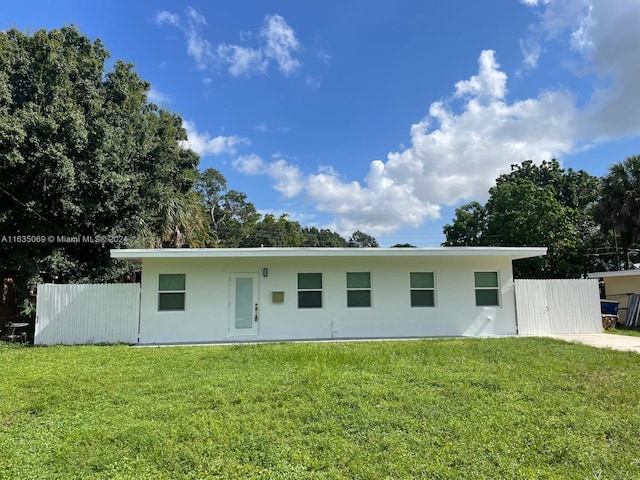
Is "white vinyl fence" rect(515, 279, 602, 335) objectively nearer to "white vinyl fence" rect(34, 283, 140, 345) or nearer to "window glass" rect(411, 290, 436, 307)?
"window glass" rect(411, 290, 436, 307)

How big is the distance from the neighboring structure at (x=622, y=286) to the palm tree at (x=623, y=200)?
3358mm

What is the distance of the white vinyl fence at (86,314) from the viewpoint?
1083 centimetres

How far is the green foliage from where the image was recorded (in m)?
23.7

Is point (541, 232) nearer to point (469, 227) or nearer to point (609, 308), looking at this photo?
point (469, 227)

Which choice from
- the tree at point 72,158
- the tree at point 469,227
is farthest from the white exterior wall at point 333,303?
the tree at point 469,227

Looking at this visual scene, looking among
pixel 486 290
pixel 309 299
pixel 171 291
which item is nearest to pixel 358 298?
pixel 309 299

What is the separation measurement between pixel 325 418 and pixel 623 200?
72.5 ft

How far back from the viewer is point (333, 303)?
11734mm

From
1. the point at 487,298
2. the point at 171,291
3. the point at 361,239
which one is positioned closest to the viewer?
the point at 171,291

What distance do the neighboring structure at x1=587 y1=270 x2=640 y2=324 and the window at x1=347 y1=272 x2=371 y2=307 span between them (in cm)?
1224

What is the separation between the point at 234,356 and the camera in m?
8.23

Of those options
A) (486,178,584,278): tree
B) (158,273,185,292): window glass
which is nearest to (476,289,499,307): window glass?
(158,273,185,292): window glass

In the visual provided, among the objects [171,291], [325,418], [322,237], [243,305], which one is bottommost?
[325,418]

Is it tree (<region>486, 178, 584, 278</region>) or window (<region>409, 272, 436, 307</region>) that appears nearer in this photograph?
window (<region>409, 272, 436, 307</region>)
